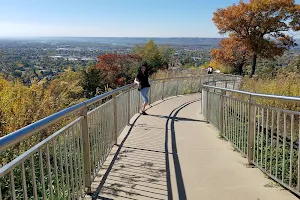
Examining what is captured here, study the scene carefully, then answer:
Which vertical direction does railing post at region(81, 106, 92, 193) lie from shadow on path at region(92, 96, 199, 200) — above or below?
above

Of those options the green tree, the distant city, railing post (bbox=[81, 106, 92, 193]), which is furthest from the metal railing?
the green tree

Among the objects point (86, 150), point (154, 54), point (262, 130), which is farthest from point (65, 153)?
point (154, 54)

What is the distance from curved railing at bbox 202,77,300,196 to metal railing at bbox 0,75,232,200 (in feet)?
7.58

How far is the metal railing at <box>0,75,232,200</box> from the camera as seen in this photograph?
2.12m

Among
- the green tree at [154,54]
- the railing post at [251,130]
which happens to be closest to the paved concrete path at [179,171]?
the railing post at [251,130]

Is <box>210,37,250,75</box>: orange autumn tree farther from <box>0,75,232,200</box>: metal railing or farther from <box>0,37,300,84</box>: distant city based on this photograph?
<box>0,75,232,200</box>: metal railing

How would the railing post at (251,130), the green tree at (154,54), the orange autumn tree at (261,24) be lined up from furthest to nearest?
1. the green tree at (154,54)
2. the orange autumn tree at (261,24)
3. the railing post at (251,130)

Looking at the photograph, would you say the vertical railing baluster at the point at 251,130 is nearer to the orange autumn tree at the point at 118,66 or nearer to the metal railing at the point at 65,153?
the metal railing at the point at 65,153

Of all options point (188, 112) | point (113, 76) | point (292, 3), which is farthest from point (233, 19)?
point (188, 112)

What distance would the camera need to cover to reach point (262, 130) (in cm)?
451

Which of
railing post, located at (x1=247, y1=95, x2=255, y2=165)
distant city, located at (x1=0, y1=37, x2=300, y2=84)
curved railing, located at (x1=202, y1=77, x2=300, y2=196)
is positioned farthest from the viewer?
distant city, located at (x1=0, y1=37, x2=300, y2=84)

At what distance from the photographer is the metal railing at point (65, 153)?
83.5 inches

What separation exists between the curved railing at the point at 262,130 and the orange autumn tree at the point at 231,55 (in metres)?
25.2

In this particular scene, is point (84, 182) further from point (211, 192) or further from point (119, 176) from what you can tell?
point (211, 192)
